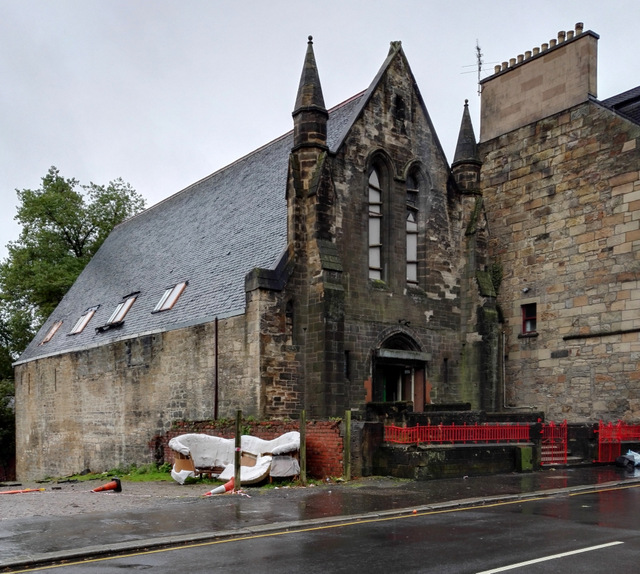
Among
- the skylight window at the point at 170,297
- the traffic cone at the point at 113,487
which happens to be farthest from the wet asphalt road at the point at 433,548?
the skylight window at the point at 170,297

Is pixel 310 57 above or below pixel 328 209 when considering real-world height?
above

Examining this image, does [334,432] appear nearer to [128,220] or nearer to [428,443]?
[428,443]

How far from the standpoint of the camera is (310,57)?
22.5 meters

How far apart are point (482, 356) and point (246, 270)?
8196 mm

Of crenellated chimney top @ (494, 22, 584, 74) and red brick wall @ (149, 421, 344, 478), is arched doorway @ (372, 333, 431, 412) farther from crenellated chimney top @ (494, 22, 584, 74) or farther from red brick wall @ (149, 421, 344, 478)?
crenellated chimney top @ (494, 22, 584, 74)

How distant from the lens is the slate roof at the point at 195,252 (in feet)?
78.7

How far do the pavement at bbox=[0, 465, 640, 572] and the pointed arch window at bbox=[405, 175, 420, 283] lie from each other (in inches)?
334

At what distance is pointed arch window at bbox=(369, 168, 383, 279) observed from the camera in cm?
2392

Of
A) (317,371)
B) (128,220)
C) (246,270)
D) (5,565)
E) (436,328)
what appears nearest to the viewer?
(5,565)

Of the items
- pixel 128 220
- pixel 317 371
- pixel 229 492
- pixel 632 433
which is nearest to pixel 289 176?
pixel 317 371

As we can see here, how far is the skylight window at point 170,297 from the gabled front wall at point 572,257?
11.3 m

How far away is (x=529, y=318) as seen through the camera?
26.5 m

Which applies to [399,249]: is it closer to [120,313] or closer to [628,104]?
[628,104]

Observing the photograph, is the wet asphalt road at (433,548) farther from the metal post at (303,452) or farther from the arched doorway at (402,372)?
the arched doorway at (402,372)
